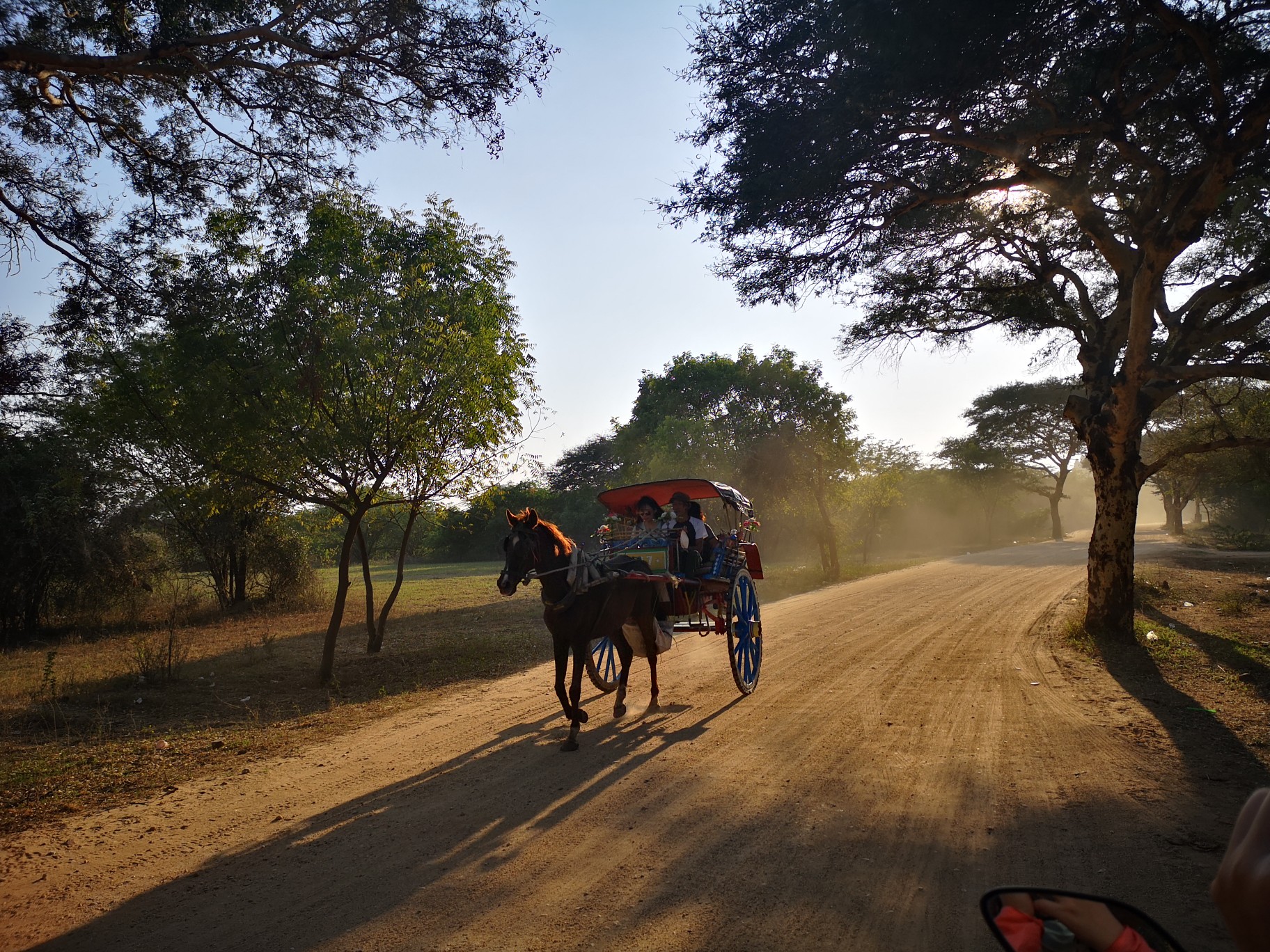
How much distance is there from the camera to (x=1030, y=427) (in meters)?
45.1

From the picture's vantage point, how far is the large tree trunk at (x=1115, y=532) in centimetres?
1118

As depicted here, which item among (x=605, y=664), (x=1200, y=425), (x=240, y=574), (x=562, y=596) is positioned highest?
(x=1200, y=425)

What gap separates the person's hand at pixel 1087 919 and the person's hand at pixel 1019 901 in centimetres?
2

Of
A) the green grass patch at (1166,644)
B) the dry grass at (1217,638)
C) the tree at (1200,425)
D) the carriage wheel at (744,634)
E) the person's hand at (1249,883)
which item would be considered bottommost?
the dry grass at (1217,638)

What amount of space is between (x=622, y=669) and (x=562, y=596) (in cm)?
179

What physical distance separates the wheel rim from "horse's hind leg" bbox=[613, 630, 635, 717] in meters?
0.86

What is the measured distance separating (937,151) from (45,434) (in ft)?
62.6

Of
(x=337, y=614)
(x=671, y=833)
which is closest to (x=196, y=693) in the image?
(x=337, y=614)

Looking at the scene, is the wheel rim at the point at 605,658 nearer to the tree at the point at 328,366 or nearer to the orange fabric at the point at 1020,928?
the tree at the point at 328,366

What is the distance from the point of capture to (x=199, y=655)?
1448 cm

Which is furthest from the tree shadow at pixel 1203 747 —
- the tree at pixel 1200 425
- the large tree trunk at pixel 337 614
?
the large tree trunk at pixel 337 614

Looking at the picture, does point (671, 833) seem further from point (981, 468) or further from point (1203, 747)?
point (981, 468)

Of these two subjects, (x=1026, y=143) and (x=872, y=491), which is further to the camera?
(x=872, y=491)

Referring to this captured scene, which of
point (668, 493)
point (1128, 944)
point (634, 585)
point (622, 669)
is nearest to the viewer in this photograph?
point (1128, 944)
